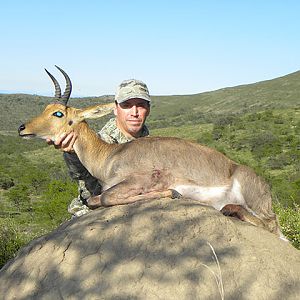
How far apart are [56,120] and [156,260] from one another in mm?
2713

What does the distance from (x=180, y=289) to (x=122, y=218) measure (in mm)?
996

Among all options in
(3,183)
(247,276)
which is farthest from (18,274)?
(3,183)

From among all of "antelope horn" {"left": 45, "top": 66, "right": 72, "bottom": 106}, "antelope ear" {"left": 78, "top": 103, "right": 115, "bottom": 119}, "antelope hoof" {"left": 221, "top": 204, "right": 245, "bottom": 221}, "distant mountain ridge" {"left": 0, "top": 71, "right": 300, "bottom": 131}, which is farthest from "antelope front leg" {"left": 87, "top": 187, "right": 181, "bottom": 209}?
"distant mountain ridge" {"left": 0, "top": 71, "right": 300, "bottom": 131}

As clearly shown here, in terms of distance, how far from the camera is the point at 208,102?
115562mm

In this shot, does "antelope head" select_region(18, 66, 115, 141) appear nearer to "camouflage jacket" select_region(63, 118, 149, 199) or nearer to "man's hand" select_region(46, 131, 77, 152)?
"man's hand" select_region(46, 131, 77, 152)

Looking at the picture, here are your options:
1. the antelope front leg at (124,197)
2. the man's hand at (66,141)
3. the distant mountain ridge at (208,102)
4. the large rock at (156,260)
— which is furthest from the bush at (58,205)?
the distant mountain ridge at (208,102)

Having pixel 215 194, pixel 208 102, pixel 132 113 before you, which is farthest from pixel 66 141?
pixel 208 102

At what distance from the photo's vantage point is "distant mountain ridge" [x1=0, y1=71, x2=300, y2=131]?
9538 centimetres

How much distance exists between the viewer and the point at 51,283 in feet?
15.1

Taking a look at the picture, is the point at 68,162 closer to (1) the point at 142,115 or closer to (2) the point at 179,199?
(1) the point at 142,115

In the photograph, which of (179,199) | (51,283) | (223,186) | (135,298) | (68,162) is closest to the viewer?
(135,298)

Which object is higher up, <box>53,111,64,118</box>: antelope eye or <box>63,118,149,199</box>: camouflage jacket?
<box>53,111,64,118</box>: antelope eye

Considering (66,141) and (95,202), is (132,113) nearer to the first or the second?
(66,141)

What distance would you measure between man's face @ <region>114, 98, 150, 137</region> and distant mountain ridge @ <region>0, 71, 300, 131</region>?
81.2m
